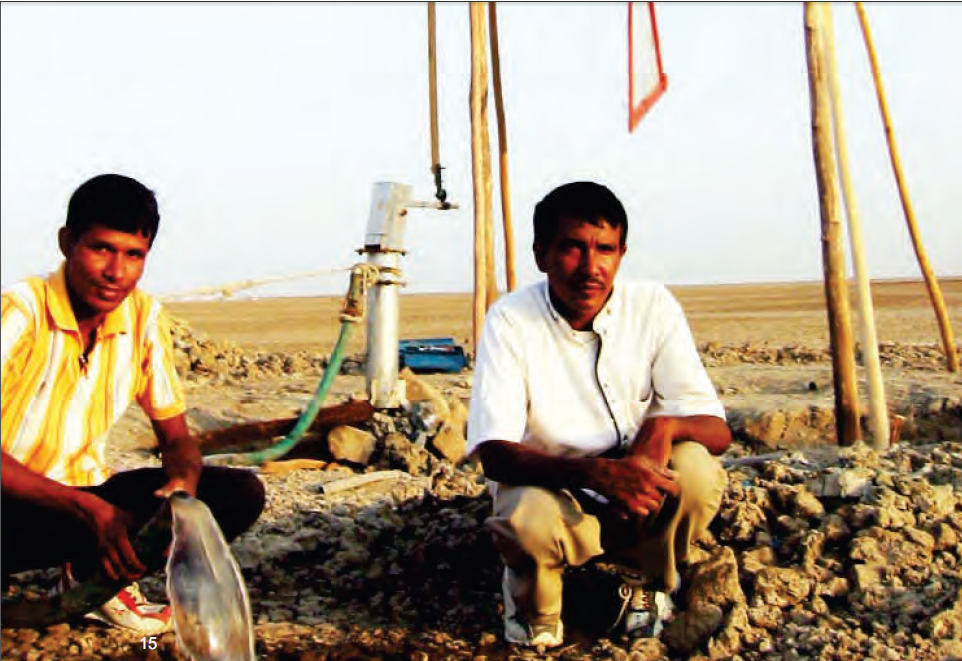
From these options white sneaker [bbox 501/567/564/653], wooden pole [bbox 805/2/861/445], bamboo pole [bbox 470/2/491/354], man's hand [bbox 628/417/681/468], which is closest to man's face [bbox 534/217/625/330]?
man's hand [bbox 628/417/681/468]

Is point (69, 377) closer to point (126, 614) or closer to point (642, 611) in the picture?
point (126, 614)

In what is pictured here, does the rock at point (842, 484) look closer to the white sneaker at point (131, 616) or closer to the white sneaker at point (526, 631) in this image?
the white sneaker at point (526, 631)

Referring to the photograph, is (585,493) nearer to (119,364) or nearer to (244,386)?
(119,364)

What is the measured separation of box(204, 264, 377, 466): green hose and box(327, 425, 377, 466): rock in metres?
0.42

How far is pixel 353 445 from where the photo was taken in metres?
4.97

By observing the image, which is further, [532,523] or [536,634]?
[536,634]

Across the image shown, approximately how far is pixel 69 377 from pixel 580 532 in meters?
1.27

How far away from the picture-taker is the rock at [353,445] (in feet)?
16.3

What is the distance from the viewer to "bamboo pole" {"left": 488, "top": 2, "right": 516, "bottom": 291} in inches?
277

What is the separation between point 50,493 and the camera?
245 centimetres

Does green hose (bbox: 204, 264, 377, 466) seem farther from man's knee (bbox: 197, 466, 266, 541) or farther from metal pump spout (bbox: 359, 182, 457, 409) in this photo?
man's knee (bbox: 197, 466, 266, 541)

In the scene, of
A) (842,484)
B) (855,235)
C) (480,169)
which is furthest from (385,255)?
(842,484)

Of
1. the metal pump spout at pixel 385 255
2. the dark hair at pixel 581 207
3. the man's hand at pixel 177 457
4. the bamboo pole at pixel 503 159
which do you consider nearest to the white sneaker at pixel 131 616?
the man's hand at pixel 177 457

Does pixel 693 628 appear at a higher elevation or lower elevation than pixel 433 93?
lower
